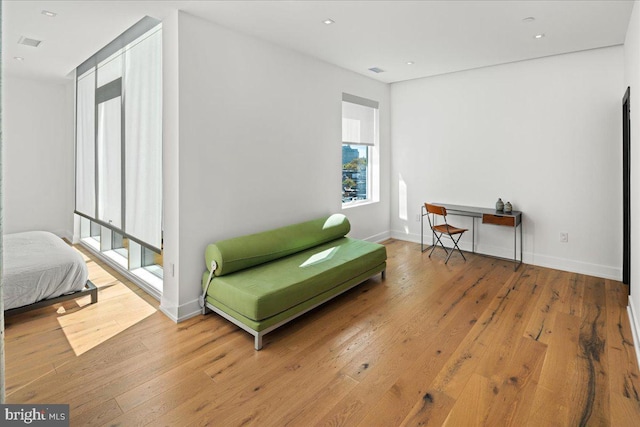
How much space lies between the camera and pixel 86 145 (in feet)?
A: 16.6

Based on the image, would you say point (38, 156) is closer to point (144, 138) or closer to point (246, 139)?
point (144, 138)

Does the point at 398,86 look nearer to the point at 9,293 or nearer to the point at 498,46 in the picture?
the point at 498,46

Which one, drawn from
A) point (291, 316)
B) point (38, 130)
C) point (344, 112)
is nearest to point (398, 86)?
point (344, 112)

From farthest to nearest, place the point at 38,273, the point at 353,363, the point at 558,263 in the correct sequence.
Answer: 1. the point at 558,263
2. the point at 38,273
3. the point at 353,363

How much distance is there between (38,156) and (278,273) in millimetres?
5221

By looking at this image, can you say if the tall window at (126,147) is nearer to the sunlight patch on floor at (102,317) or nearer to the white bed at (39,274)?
the sunlight patch on floor at (102,317)

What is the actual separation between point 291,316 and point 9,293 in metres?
2.40

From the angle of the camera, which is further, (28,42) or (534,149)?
(534,149)

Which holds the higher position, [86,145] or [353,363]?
[86,145]

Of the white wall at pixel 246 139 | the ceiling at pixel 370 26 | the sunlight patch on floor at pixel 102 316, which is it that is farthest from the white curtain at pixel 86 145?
the white wall at pixel 246 139

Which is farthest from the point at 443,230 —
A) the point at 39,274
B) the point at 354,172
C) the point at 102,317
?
the point at 39,274

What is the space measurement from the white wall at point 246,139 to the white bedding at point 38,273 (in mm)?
1115

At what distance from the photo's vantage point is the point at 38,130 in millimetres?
5668

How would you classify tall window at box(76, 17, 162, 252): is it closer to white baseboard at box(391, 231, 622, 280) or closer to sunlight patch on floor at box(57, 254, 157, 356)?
sunlight patch on floor at box(57, 254, 157, 356)
